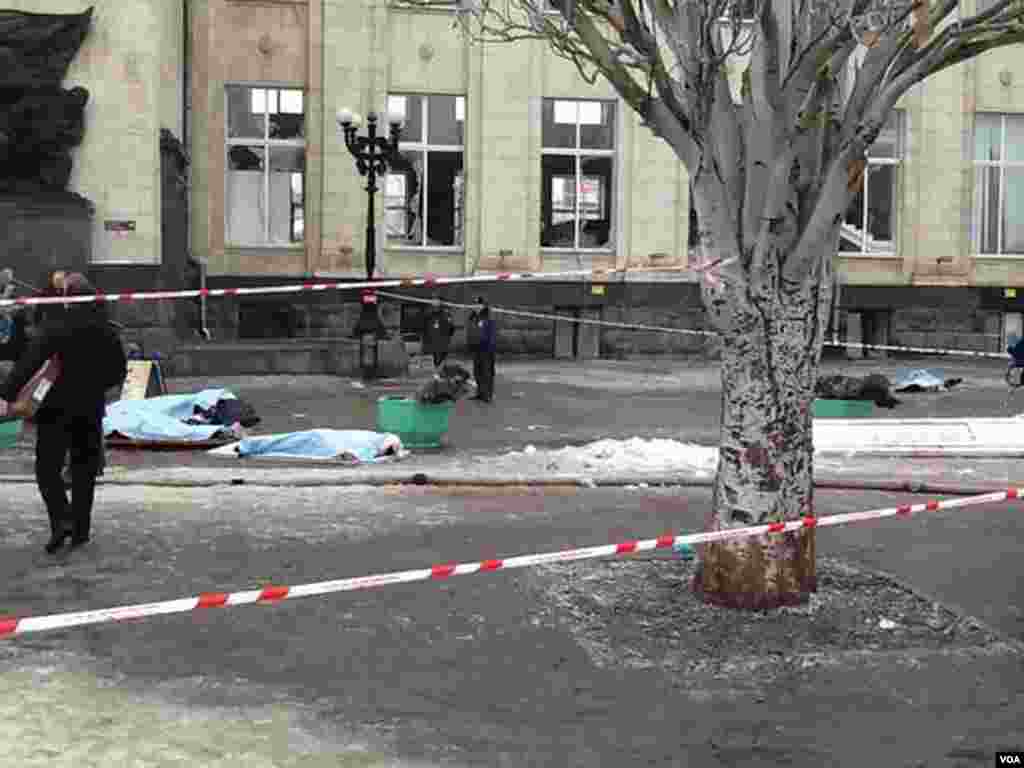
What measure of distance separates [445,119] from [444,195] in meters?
1.84

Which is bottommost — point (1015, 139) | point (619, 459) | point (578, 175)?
→ point (619, 459)

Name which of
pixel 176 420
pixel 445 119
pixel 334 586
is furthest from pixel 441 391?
pixel 445 119

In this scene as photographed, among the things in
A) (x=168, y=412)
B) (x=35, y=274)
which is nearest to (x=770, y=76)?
(x=168, y=412)

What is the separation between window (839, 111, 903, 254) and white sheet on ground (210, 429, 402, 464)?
942 inches

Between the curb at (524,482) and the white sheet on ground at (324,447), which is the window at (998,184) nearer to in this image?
the curb at (524,482)

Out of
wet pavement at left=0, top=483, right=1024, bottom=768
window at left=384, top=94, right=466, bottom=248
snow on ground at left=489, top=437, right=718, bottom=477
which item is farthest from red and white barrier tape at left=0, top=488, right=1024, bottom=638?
window at left=384, top=94, right=466, bottom=248

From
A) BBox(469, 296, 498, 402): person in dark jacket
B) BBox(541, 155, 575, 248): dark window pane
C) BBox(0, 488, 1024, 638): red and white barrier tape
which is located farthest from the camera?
BBox(541, 155, 575, 248): dark window pane

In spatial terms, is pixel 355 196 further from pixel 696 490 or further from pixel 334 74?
pixel 696 490

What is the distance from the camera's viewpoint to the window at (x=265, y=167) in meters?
33.7

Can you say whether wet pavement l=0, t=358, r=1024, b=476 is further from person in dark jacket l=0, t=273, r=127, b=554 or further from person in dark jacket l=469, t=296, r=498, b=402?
person in dark jacket l=0, t=273, r=127, b=554

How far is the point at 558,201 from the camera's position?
34.7 meters

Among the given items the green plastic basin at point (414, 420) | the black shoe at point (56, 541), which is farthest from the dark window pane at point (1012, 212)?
the black shoe at point (56, 541)

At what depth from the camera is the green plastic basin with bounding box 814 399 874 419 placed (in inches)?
693

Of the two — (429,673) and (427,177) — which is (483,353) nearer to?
(427,177)
